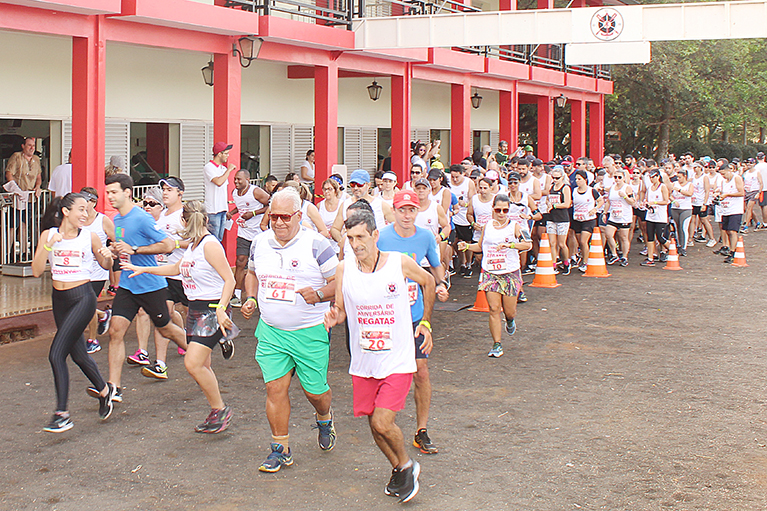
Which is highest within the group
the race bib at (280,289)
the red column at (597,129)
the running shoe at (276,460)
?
the red column at (597,129)

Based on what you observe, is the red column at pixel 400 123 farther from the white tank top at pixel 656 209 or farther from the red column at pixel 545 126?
the red column at pixel 545 126

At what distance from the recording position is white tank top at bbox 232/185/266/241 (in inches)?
463

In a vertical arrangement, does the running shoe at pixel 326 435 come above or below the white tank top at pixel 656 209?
below

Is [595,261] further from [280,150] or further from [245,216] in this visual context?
[280,150]

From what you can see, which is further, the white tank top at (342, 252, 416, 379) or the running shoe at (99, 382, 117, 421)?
the running shoe at (99, 382, 117, 421)

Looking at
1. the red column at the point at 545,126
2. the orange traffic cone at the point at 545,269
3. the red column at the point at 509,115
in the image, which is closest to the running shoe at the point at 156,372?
the orange traffic cone at the point at 545,269

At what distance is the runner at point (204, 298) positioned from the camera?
6.46 metres

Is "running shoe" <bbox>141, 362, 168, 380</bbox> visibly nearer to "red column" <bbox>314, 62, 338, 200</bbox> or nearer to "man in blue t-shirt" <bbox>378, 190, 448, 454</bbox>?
"man in blue t-shirt" <bbox>378, 190, 448, 454</bbox>

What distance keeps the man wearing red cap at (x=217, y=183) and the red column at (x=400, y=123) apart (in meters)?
6.68

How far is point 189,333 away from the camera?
6648 millimetres

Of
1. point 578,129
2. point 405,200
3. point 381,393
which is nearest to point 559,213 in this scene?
point 405,200

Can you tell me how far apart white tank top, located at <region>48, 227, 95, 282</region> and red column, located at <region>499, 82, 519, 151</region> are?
18.8 metres

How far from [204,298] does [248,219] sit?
203 inches

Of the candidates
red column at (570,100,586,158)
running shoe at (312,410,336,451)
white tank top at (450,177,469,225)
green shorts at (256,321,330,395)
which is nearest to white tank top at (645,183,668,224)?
white tank top at (450,177,469,225)
